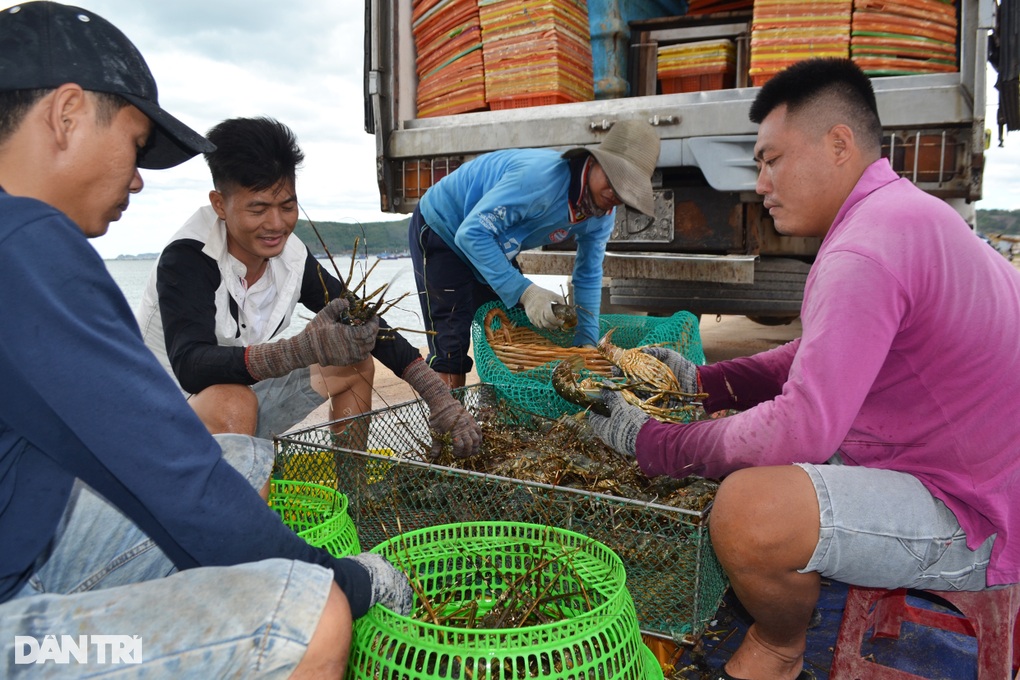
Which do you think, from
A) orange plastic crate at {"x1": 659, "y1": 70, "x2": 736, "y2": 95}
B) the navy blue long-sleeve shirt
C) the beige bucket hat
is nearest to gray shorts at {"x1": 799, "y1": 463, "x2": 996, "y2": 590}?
the navy blue long-sleeve shirt

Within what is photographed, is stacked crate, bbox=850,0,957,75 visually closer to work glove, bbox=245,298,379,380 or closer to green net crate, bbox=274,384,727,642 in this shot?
green net crate, bbox=274,384,727,642

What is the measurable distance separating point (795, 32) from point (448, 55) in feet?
7.27

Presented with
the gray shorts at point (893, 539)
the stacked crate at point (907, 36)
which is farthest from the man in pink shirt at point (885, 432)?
the stacked crate at point (907, 36)

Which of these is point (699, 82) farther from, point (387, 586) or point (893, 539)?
point (387, 586)

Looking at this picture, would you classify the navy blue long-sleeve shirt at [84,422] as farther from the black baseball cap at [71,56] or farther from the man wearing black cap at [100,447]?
the black baseball cap at [71,56]

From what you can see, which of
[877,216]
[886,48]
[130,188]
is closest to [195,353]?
[130,188]

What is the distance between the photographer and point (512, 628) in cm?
151

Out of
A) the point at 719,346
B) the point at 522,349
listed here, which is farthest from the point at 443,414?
the point at 719,346

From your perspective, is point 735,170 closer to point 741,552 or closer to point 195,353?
point 741,552

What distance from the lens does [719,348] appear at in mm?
9281

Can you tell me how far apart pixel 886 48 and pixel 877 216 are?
2573 mm

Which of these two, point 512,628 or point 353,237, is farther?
point 353,237

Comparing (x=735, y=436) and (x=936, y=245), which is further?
(x=735, y=436)

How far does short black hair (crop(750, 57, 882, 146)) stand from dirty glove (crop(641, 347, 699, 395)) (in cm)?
101
